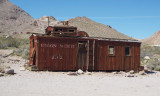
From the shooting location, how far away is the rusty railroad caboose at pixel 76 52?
55.9 ft

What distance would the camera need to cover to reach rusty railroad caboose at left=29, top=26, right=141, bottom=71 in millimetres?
17031

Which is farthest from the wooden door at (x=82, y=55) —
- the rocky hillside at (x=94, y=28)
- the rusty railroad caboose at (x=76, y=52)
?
the rocky hillside at (x=94, y=28)

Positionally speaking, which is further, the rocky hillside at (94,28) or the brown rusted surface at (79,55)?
the rocky hillside at (94,28)

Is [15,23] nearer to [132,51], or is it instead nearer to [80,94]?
[132,51]

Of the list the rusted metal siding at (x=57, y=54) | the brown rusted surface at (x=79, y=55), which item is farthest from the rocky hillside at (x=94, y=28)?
the rusted metal siding at (x=57, y=54)

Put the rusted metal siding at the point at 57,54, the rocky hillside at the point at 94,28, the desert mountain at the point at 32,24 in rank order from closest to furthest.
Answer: the rusted metal siding at the point at 57,54, the rocky hillside at the point at 94,28, the desert mountain at the point at 32,24

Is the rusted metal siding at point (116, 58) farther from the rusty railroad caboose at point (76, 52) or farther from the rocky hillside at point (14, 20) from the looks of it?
the rocky hillside at point (14, 20)

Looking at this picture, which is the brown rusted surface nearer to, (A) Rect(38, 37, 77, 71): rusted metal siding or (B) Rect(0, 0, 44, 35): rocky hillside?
(A) Rect(38, 37, 77, 71): rusted metal siding

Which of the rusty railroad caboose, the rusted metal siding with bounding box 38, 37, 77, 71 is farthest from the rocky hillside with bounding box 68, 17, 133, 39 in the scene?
the rusted metal siding with bounding box 38, 37, 77, 71

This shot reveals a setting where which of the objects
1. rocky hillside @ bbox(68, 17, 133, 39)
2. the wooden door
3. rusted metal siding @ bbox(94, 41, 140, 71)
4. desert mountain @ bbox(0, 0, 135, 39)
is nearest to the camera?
the wooden door

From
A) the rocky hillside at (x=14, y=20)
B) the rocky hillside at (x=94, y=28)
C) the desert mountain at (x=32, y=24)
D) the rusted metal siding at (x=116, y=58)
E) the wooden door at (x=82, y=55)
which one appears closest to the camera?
the wooden door at (x=82, y=55)

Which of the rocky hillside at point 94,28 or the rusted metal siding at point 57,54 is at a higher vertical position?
the rocky hillside at point 94,28

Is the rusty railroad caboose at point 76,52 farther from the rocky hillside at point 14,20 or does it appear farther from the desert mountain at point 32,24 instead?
the rocky hillside at point 14,20

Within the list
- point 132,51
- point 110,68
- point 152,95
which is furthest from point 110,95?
point 132,51
